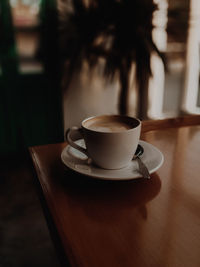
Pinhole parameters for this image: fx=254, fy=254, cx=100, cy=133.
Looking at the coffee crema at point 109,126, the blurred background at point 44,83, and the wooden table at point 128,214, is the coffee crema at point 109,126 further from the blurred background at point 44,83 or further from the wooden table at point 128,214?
the blurred background at point 44,83

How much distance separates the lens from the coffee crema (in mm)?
581

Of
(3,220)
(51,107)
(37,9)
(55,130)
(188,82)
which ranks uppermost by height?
(37,9)

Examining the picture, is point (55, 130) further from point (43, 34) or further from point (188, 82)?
point (188, 82)

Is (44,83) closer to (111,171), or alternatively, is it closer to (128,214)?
(111,171)

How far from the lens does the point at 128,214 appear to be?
45cm

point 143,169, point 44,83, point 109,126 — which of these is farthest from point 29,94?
point 143,169

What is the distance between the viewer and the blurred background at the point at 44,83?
6.83 feet

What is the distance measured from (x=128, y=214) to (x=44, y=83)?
2.00 m

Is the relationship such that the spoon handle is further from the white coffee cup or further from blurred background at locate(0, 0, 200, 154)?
blurred background at locate(0, 0, 200, 154)

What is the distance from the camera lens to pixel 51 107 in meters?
2.37

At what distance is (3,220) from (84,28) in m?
1.44

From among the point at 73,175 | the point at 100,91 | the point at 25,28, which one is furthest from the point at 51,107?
the point at 73,175

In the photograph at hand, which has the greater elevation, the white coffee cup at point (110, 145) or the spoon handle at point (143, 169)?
the white coffee cup at point (110, 145)

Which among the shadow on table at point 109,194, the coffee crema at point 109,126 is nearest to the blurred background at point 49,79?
the coffee crema at point 109,126
